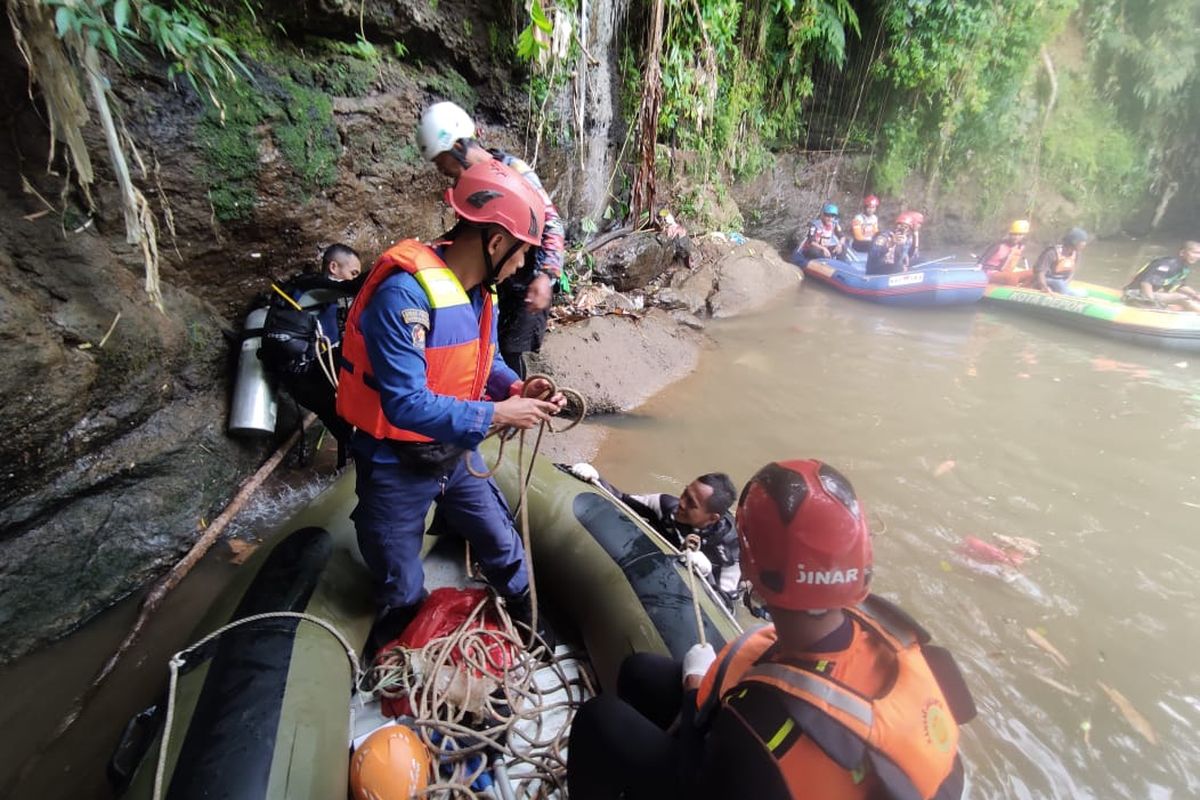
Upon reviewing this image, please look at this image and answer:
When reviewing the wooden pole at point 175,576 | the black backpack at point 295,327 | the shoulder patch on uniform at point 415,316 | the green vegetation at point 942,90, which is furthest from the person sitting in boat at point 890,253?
the shoulder patch on uniform at point 415,316

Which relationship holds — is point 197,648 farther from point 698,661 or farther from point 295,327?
point 295,327

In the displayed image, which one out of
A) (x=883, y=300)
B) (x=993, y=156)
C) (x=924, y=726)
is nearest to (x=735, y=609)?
(x=924, y=726)

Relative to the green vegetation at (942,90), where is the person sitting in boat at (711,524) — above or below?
below

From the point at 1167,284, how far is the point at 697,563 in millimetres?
8978

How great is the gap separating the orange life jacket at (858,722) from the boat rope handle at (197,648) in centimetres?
150

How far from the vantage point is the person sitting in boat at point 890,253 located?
858 cm

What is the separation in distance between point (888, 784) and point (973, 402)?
5766 mm

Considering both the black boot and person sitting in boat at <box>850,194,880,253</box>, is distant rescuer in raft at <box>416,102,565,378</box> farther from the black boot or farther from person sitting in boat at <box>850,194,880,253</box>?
person sitting in boat at <box>850,194,880,253</box>

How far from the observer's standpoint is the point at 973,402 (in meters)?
5.85

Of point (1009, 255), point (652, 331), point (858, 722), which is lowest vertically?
point (652, 331)

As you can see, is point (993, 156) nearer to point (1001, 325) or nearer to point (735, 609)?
point (1001, 325)

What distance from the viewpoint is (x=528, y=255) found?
10.8ft

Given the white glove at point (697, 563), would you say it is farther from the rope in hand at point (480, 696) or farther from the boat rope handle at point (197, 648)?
the boat rope handle at point (197, 648)

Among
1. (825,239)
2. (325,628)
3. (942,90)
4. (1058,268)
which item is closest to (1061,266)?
(1058,268)
